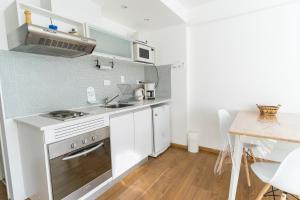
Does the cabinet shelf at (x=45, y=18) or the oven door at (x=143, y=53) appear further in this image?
the oven door at (x=143, y=53)

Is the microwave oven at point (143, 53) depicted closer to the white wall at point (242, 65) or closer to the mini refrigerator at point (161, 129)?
the white wall at point (242, 65)

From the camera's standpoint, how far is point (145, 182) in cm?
191

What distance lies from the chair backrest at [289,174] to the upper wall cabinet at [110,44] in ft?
6.42

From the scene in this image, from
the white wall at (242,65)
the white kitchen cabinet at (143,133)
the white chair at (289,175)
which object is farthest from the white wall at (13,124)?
the white chair at (289,175)

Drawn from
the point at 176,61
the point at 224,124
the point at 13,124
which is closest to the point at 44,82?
the point at 13,124

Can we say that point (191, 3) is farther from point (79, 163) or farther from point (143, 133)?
point (79, 163)

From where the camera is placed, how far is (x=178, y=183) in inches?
74.1

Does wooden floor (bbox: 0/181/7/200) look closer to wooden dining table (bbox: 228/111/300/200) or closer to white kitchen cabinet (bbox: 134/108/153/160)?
white kitchen cabinet (bbox: 134/108/153/160)

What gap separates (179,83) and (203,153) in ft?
4.18

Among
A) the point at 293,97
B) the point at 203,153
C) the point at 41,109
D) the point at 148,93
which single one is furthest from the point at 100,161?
the point at 293,97

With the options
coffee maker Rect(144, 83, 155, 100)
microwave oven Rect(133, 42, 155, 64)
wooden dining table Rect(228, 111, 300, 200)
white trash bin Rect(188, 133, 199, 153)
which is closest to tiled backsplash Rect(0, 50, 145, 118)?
microwave oven Rect(133, 42, 155, 64)

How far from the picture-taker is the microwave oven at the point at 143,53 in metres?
2.45

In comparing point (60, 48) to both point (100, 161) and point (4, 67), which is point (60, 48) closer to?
point (4, 67)

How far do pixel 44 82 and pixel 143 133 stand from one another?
1.36 meters
